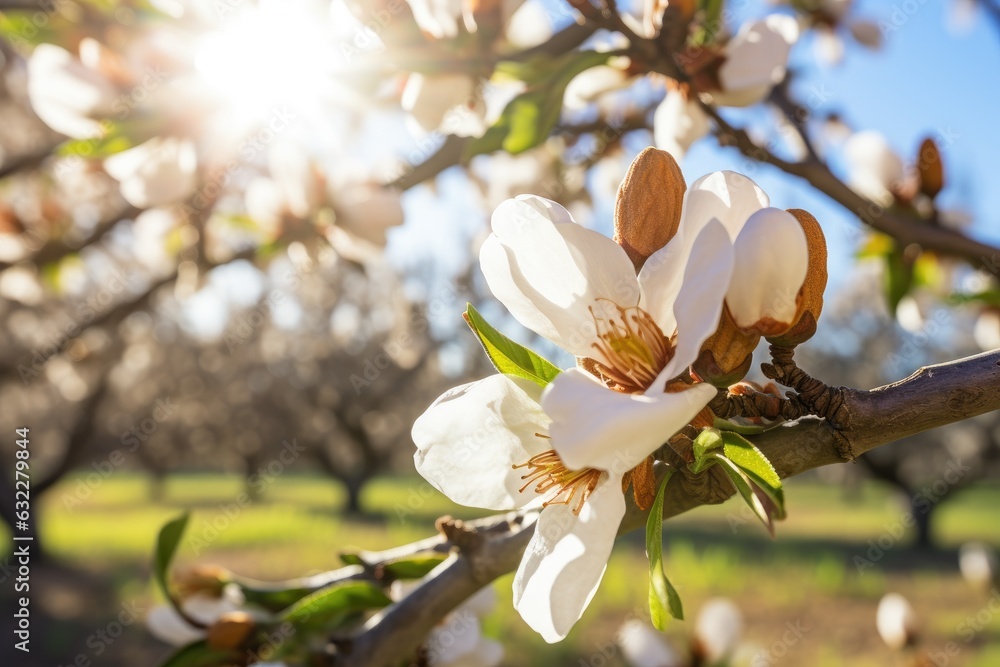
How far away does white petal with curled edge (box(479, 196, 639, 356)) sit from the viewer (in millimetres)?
463

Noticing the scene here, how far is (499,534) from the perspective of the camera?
64cm

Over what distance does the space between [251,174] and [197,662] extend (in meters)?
3.83

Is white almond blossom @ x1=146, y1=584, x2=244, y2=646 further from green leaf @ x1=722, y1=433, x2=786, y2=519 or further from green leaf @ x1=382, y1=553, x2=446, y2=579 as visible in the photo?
green leaf @ x1=722, y1=433, x2=786, y2=519

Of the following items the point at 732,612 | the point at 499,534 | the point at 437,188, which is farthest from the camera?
the point at 437,188

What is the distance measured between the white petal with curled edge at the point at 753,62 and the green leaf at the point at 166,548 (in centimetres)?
80

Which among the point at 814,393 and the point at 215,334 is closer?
the point at 814,393

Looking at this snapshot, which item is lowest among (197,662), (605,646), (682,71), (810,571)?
(810,571)

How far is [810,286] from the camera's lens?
443mm

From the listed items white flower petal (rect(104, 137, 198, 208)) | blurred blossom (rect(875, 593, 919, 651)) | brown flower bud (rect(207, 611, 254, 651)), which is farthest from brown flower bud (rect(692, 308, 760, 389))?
blurred blossom (rect(875, 593, 919, 651))

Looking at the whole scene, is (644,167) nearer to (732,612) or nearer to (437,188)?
(732,612)

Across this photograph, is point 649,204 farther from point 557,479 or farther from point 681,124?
point 681,124

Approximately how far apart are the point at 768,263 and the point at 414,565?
18.9 inches

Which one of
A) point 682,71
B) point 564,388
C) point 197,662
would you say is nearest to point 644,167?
point 564,388

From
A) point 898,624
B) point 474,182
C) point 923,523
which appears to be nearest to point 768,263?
point 898,624
